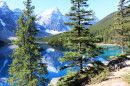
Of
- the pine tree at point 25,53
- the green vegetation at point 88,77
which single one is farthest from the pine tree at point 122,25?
the pine tree at point 25,53

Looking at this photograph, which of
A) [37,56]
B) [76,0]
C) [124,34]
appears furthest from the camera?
[124,34]

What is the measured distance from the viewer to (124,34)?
20078 mm

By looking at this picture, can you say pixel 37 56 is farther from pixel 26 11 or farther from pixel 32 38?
pixel 26 11

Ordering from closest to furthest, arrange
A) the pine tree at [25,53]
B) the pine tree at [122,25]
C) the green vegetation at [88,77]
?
the green vegetation at [88,77]
the pine tree at [25,53]
the pine tree at [122,25]

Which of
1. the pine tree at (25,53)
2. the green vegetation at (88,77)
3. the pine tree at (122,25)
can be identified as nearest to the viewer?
the green vegetation at (88,77)

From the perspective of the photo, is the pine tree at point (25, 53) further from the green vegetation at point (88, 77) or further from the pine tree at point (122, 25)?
the pine tree at point (122, 25)

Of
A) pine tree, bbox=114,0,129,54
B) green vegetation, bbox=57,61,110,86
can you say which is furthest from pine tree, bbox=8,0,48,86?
pine tree, bbox=114,0,129,54

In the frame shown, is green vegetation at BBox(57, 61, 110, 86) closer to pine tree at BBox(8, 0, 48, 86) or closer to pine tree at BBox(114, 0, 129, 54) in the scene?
pine tree at BBox(8, 0, 48, 86)

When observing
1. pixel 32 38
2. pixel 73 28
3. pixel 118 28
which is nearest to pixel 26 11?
pixel 32 38

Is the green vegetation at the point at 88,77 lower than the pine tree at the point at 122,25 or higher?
lower

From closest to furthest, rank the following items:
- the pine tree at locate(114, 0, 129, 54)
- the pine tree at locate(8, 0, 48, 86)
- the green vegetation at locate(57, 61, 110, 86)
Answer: the green vegetation at locate(57, 61, 110, 86)
the pine tree at locate(8, 0, 48, 86)
the pine tree at locate(114, 0, 129, 54)

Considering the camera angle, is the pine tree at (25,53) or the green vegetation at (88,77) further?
the pine tree at (25,53)

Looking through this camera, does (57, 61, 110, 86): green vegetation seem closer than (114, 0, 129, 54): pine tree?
Yes

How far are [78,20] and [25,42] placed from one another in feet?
23.5
